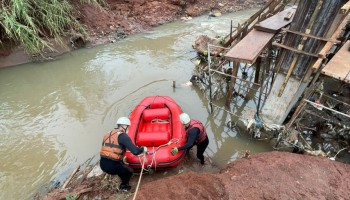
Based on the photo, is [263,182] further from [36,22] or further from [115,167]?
[36,22]

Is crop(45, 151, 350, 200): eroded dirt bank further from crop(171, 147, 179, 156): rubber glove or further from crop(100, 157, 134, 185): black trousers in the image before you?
crop(171, 147, 179, 156): rubber glove

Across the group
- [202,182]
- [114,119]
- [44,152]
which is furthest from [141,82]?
[202,182]

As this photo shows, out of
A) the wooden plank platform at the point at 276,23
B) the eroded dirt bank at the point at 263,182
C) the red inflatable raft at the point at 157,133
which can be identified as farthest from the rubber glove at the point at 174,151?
the wooden plank platform at the point at 276,23

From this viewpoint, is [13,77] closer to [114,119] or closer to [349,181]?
[114,119]

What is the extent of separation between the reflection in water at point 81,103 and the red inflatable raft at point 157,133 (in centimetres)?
124

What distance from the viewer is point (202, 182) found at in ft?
15.1

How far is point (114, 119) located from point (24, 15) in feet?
16.3

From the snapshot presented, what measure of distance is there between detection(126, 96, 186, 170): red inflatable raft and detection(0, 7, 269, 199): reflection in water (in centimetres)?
124

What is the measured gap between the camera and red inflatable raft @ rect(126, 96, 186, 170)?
5516mm

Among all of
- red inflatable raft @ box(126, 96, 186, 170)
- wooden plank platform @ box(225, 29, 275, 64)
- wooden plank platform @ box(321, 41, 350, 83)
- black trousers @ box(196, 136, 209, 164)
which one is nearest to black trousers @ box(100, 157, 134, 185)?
red inflatable raft @ box(126, 96, 186, 170)

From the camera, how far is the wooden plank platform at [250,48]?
605 cm

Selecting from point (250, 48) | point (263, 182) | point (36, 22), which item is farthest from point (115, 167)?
point (36, 22)

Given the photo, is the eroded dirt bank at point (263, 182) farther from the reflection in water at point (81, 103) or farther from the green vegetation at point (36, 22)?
the green vegetation at point (36, 22)

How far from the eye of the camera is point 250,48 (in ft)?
20.9
